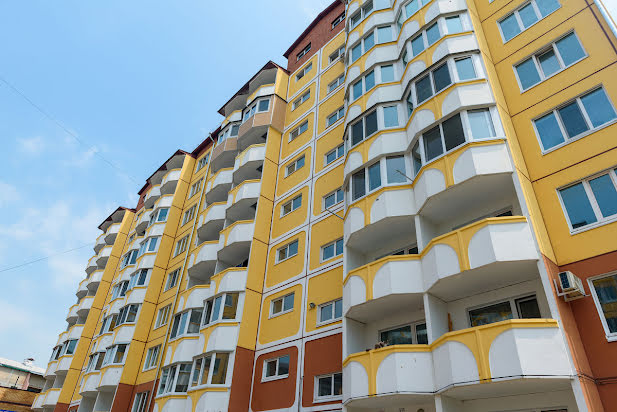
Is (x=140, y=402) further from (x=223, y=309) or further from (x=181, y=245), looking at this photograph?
(x=181, y=245)

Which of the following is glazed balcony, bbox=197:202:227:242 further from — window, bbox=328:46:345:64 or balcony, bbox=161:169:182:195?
window, bbox=328:46:345:64

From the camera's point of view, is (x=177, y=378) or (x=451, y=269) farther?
(x=177, y=378)

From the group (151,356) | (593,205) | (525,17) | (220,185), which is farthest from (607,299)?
(151,356)

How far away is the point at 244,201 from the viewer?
27.0m

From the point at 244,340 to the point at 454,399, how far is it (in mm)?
11554

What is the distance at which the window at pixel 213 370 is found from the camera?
20.3m

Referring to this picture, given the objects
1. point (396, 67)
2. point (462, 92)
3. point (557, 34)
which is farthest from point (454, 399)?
point (396, 67)

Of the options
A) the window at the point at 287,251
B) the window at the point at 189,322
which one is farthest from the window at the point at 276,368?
the window at the point at 189,322

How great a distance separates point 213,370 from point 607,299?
16674mm

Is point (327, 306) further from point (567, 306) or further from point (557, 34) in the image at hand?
point (557, 34)

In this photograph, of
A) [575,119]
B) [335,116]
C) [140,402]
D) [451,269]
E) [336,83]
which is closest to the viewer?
[451,269]

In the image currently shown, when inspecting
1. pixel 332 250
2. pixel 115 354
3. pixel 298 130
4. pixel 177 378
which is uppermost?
pixel 298 130

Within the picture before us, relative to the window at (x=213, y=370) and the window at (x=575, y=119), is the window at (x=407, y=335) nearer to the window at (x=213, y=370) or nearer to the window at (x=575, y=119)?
the window at (x=575, y=119)

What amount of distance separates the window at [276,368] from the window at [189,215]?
18.8 meters
